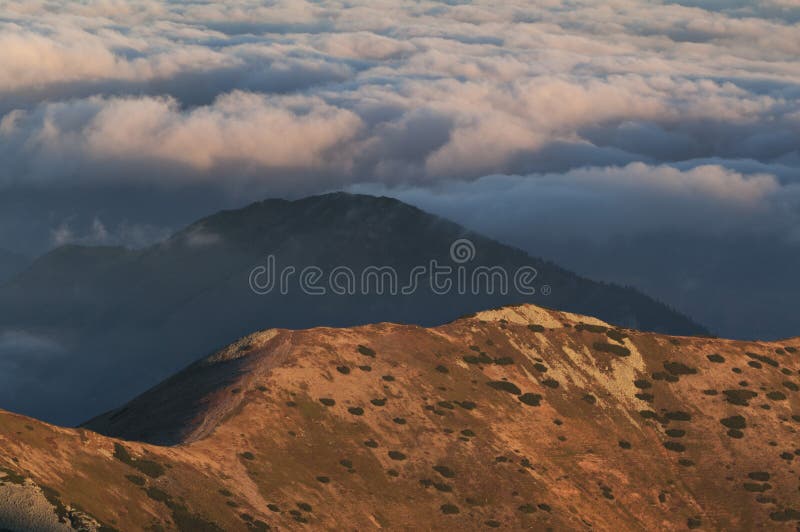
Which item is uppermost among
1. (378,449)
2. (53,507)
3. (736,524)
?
(53,507)

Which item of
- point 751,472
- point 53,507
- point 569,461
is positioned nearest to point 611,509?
point 569,461

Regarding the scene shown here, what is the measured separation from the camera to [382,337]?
643 ft

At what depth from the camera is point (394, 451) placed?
6506 inches

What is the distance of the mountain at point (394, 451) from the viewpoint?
130 meters

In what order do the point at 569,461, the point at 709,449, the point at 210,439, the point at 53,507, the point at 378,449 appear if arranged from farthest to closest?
the point at 709,449
the point at 569,461
the point at 378,449
the point at 210,439
the point at 53,507

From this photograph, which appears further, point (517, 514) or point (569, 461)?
point (569, 461)

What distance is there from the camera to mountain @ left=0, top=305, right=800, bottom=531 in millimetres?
129500

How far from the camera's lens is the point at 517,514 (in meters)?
158

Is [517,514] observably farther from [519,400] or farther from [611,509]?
[519,400]

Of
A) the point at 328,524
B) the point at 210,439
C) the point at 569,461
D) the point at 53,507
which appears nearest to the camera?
the point at 53,507

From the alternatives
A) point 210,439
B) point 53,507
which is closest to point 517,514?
Answer: point 210,439

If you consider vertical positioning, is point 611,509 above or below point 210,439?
below

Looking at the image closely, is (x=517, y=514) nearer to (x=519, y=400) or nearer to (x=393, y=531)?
(x=393, y=531)

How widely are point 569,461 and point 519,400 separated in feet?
53.5
